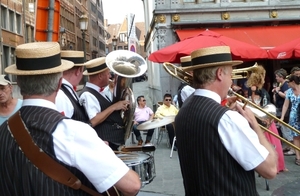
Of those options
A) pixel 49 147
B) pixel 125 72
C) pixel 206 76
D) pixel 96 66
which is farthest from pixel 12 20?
pixel 49 147

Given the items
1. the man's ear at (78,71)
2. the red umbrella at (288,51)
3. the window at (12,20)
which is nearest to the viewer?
the man's ear at (78,71)

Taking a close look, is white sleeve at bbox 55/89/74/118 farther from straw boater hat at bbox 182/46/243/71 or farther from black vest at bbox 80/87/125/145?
straw boater hat at bbox 182/46/243/71

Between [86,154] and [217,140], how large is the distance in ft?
2.86

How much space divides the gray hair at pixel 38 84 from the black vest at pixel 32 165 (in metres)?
0.08

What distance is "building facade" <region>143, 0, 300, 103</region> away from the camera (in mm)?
15602

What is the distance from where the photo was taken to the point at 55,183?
6.23ft

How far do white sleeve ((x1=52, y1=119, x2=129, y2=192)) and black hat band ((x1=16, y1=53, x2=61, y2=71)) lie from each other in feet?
1.00

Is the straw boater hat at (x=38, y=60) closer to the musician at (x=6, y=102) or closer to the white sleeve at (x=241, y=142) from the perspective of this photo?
the white sleeve at (x=241, y=142)

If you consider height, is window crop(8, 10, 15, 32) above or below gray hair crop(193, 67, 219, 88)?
above

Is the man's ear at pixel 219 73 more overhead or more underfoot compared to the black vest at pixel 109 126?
more overhead

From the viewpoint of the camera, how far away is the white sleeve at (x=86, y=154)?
1900 mm

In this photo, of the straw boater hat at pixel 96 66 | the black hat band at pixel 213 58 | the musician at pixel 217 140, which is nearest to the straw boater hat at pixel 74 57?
the straw boater hat at pixel 96 66

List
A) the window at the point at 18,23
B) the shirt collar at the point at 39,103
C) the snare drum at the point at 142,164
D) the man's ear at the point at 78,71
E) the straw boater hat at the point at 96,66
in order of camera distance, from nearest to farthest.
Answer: the shirt collar at the point at 39,103
the snare drum at the point at 142,164
the man's ear at the point at 78,71
the straw boater hat at the point at 96,66
the window at the point at 18,23

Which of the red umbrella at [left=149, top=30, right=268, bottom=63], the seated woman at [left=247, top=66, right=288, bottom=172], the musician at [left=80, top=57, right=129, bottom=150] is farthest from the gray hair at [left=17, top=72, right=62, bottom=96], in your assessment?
the red umbrella at [left=149, top=30, right=268, bottom=63]
